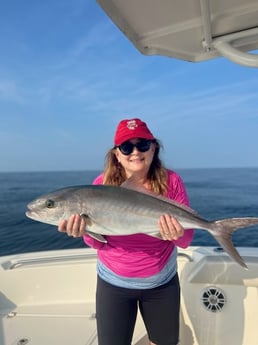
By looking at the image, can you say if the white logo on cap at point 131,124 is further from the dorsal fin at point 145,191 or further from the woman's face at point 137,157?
the dorsal fin at point 145,191

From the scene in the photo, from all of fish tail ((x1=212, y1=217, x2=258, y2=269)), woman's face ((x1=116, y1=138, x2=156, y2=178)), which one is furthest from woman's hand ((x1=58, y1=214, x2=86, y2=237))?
fish tail ((x1=212, y1=217, x2=258, y2=269))

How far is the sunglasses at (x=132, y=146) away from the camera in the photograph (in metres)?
2.13

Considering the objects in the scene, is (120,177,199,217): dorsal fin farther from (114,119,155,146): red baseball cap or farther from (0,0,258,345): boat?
(0,0,258,345): boat

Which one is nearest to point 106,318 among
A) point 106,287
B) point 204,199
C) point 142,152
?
point 106,287

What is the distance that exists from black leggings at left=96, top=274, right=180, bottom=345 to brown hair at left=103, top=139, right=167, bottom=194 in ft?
2.32

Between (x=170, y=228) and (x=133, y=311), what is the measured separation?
0.67 meters

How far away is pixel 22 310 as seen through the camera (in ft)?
12.0

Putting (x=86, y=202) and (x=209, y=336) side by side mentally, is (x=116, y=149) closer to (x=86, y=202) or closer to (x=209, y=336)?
(x=86, y=202)

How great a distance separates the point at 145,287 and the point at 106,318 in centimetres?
35

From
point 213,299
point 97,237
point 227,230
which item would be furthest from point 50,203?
point 213,299

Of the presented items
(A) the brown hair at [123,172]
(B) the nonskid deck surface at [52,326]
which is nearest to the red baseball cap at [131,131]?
(A) the brown hair at [123,172]

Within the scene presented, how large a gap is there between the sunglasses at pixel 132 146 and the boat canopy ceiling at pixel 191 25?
0.82 meters

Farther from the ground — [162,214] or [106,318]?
Answer: [162,214]

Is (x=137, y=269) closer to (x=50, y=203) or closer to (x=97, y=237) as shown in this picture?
(x=97, y=237)
